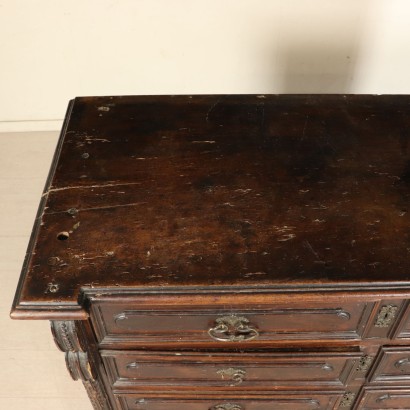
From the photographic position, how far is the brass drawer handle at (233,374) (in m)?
1.07

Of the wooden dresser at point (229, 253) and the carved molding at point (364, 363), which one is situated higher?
the wooden dresser at point (229, 253)

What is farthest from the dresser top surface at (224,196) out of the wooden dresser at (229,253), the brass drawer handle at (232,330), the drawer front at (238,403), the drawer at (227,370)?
the drawer front at (238,403)

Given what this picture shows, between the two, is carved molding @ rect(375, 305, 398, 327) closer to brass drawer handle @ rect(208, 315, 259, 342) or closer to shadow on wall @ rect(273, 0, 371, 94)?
brass drawer handle @ rect(208, 315, 259, 342)

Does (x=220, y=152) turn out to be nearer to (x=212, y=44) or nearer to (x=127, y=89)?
(x=212, y=44)

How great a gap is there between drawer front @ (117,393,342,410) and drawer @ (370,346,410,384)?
110 mm

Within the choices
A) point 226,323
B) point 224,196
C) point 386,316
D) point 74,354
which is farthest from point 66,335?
point 386,316

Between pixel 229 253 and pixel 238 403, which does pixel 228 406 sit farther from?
pixel 229 253

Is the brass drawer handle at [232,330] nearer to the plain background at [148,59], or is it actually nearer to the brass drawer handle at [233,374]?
the brass drawer handle at [233,374]

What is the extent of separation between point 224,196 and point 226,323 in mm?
260

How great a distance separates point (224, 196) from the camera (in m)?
1.02

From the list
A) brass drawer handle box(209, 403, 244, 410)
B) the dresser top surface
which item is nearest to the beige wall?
the dresser top surface

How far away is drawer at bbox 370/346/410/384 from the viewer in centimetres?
103

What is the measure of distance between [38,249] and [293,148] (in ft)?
1.96

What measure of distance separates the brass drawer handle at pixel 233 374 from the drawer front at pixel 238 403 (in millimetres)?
107
